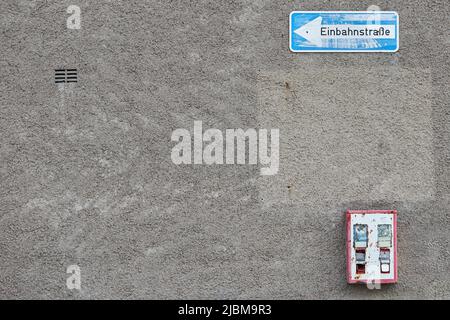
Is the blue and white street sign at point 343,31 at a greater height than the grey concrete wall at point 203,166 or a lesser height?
greater

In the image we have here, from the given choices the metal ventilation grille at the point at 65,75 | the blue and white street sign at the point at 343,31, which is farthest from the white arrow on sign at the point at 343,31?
the metal ventilation grille at the point at 65,75

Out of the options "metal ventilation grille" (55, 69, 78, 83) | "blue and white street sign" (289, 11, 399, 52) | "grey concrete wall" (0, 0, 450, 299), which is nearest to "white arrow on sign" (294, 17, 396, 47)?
"blue and white street sign" (289, 11, 399, 52)

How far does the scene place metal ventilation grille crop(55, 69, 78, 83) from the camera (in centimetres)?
354

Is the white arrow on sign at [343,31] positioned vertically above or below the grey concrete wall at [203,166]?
above

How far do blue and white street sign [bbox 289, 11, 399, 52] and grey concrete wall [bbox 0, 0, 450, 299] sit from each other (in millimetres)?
66

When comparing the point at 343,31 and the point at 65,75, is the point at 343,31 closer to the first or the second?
the point at 343,31

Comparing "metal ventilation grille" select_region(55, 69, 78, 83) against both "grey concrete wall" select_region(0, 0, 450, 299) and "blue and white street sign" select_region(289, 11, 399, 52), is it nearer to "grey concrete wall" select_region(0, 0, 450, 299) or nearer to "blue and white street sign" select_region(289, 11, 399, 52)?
"grey concrete wall" select_region(0, 0, 450, 299)

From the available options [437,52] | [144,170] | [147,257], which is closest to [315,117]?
[437,52]

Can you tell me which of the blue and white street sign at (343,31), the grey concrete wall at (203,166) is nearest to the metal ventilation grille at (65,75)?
the grey concrete wall at (203,166)

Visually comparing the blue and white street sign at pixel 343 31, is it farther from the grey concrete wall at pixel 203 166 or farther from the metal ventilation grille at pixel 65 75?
the metal ventilation grille at pixel 65 75

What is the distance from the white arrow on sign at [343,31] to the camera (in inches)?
139

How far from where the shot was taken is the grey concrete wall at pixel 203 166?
3529 millimetres

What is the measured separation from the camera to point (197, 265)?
3.54 metres

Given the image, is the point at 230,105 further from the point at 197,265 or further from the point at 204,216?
the point at 197,265
